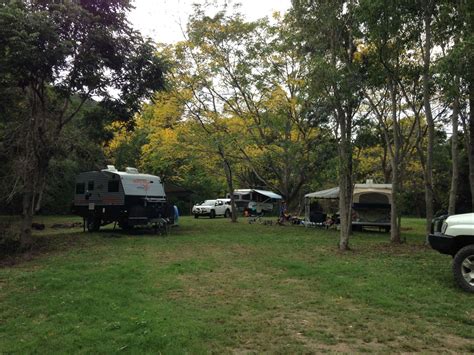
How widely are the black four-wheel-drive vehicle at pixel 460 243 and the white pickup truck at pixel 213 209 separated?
25154 mm

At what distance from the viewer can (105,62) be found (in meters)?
13.2

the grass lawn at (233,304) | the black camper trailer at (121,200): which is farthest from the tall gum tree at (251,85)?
the grass lawn at (233,304)

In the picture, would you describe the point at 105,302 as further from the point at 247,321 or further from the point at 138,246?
the point at 138,246

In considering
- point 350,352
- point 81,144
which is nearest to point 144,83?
point 81,144

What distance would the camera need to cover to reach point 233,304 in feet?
21.1

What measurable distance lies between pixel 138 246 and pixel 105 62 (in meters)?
5.53

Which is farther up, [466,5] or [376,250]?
[466,5]

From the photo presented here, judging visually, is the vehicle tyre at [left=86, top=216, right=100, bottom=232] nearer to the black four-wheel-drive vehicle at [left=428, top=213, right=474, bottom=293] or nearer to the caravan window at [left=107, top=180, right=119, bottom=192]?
the caravan window at [left=107, top=180, right=119, bottom=192]

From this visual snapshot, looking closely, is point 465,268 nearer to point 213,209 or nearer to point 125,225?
point 125,225

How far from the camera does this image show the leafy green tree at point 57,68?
11.0 metres

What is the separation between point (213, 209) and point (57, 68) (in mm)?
21278

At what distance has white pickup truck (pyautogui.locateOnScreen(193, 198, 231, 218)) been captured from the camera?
106 ft

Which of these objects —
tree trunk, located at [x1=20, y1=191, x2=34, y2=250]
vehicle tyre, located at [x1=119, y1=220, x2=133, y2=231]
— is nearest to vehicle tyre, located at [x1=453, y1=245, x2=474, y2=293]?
tree trunk, located at [x1=20, y1=191, x2=34, y2=250]

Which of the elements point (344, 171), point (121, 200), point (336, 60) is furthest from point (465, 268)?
point (121, 200)
